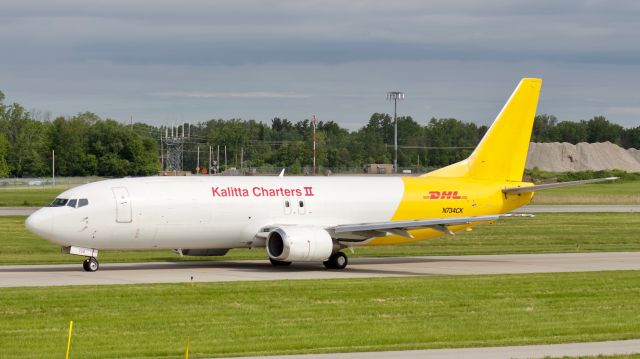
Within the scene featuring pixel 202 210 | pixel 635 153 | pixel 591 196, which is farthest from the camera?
pixel 635 153

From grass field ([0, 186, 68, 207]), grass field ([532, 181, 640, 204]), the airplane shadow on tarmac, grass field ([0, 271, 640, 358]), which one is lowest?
the airplane shadow on tarmac

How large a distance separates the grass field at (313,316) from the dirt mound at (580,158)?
143 m

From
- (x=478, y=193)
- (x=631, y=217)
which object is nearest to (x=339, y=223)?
(x=478, y=193)

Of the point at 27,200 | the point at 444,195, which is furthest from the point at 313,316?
the point at 27,200

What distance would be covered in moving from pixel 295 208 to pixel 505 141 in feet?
34.2

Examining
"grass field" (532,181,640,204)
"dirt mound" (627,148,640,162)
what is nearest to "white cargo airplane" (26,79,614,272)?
"grass field" (532,181,640,204)

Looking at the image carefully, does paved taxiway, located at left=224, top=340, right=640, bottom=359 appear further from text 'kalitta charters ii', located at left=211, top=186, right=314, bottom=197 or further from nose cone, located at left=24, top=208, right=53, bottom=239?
text 'kalitta charters ii', located at left=211, top=186, right=314, bottom=197

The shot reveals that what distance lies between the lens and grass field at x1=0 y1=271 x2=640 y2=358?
2250cm

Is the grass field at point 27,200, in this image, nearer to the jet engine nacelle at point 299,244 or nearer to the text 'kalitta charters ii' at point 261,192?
the text 'kalitta charters ii' at point 261,192

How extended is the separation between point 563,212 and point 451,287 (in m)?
47.7

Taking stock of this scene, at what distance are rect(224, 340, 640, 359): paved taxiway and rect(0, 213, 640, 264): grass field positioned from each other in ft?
78.3

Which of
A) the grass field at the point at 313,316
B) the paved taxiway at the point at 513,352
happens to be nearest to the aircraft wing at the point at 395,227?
the grass field at the point at 313,316

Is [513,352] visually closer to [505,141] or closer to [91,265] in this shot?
[91,265]

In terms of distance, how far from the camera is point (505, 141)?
4600 centimetres
